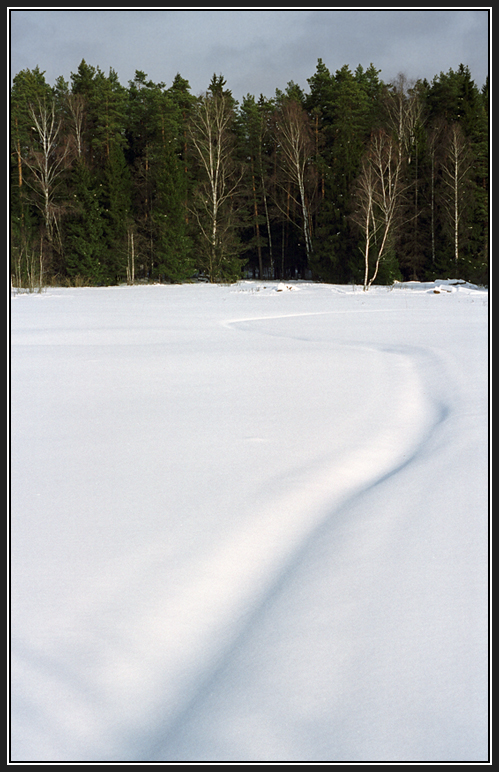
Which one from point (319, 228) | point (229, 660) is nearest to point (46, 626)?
point (229, 660)

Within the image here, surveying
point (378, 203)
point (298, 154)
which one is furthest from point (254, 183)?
point (378, 203)

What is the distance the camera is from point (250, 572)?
2027 mm

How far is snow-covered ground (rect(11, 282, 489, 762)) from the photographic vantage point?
1.37m

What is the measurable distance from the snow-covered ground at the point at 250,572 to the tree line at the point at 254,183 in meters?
16.0

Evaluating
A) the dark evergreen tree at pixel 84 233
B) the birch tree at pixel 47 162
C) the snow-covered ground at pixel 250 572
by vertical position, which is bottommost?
the snow-covered ground at pixel 250 572

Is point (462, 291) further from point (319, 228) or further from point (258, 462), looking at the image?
point (258, 462)

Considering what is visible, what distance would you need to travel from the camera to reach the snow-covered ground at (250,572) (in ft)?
4.50

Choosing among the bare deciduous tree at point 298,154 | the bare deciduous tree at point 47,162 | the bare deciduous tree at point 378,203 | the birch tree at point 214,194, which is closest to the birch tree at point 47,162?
the bare deciduous tree at point 47,162

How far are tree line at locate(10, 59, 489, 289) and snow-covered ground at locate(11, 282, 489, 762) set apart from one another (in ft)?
52.5

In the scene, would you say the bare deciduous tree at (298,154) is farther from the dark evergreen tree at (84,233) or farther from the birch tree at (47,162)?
the birch tree at (47,162)

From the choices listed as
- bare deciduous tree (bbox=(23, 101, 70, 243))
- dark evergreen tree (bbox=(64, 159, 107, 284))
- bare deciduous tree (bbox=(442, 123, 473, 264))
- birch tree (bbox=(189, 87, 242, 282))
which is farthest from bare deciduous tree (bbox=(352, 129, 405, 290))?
bare deciduous tree (bbox=(23, 101, 70, 243))

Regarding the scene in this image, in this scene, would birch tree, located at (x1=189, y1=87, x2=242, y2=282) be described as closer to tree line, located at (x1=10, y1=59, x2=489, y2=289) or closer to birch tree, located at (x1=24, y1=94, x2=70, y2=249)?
tree line, located at (x1=10, y1=59, x2=489, y2=289)

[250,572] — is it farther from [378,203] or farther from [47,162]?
[47,162]

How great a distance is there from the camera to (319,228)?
77.2 ft
